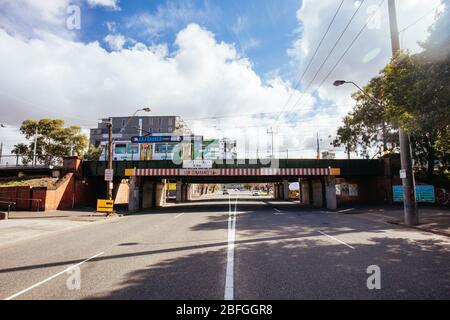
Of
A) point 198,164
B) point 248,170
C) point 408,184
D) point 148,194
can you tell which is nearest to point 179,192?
point 148,194

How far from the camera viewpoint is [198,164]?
3111 cm

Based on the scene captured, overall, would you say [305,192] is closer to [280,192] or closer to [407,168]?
[280,192]

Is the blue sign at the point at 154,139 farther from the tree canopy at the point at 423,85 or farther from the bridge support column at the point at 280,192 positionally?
the bridge support column at the point at 280,192

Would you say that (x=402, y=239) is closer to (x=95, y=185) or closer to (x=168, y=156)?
(x=168, y=156)

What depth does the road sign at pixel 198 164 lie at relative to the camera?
1219 inches

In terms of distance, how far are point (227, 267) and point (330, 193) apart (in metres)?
26.1

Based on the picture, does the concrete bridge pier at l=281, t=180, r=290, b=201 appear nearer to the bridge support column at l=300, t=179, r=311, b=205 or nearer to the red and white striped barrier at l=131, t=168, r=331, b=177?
the bridge support column at l=300, t=179, r=311, b=205

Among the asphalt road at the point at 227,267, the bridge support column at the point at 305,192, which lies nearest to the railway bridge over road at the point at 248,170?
the bridge support column at the point at 305,192

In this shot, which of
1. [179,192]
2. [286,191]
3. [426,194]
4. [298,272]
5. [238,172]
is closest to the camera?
[298,272]

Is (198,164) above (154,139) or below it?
below

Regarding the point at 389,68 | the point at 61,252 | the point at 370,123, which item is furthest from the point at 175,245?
the point at 370,123

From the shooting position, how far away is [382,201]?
112 feet

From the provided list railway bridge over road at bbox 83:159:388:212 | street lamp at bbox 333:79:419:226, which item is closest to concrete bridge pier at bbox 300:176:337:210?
railway bridge over road at bbox 83:159:388:212
